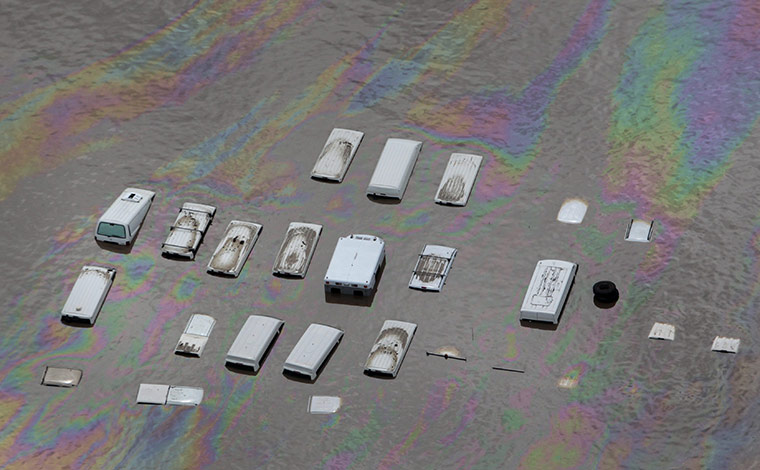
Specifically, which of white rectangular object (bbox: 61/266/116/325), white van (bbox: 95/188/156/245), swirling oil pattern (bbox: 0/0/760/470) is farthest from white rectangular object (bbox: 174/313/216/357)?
white van (bbox: 95/188/156/245)

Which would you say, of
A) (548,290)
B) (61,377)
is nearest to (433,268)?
(548,290)

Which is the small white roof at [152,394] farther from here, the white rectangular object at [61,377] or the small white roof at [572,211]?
the small white roof at [572,211]

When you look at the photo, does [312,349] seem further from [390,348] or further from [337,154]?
[337,154]

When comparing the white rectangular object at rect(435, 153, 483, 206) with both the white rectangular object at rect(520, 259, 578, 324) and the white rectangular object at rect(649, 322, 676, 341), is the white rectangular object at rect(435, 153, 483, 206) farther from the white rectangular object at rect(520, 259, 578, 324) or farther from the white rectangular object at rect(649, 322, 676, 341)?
the white rectangular object at rect(649, 322, 676, 341)

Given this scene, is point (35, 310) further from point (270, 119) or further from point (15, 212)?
point (270, 119)

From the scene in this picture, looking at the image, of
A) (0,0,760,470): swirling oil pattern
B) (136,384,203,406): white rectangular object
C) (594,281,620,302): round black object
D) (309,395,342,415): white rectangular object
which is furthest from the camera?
(594,281,620,302): round black object

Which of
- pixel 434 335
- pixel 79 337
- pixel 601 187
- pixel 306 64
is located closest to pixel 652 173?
pixel 601 187
